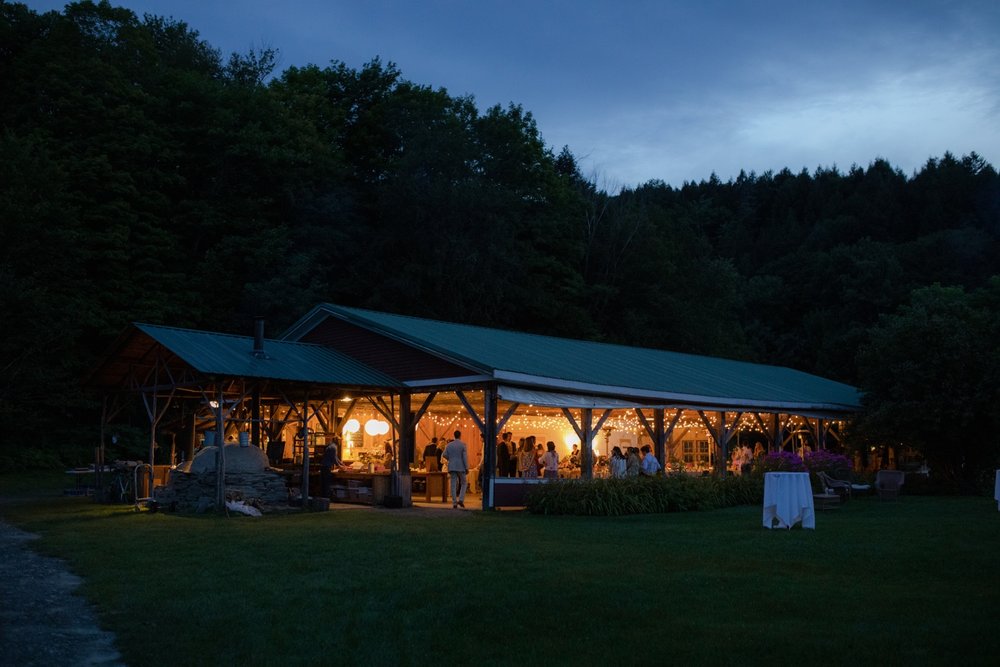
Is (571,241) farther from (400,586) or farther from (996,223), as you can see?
(400,586)

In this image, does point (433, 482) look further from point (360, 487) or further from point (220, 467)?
point (220, 467)

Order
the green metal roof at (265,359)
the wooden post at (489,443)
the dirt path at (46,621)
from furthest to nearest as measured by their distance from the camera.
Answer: the wooden post at (489,443)
the green metal roof at (265,359)
the dirt path at (46,621)

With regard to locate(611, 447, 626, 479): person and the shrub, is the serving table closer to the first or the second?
locate(611, 447, 626, 479): person

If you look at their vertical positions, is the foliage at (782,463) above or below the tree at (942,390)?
below

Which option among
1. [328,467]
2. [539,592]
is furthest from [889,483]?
[539,592]

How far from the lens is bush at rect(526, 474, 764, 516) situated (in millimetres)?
18594

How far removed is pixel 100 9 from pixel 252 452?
30330 mm

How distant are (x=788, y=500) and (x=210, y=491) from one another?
10318 millimetres

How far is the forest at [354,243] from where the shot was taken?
28.8 metres

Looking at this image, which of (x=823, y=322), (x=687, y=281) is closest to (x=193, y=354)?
(x=687, y=281)

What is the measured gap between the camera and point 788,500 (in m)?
14.7

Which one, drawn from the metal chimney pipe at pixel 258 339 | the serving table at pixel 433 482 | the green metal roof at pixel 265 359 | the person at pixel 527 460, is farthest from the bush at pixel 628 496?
the metal chimney pipe at pixel 258 339

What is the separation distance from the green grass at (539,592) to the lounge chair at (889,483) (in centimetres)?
919

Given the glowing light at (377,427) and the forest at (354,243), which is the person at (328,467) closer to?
the glowing light at (377,427)
